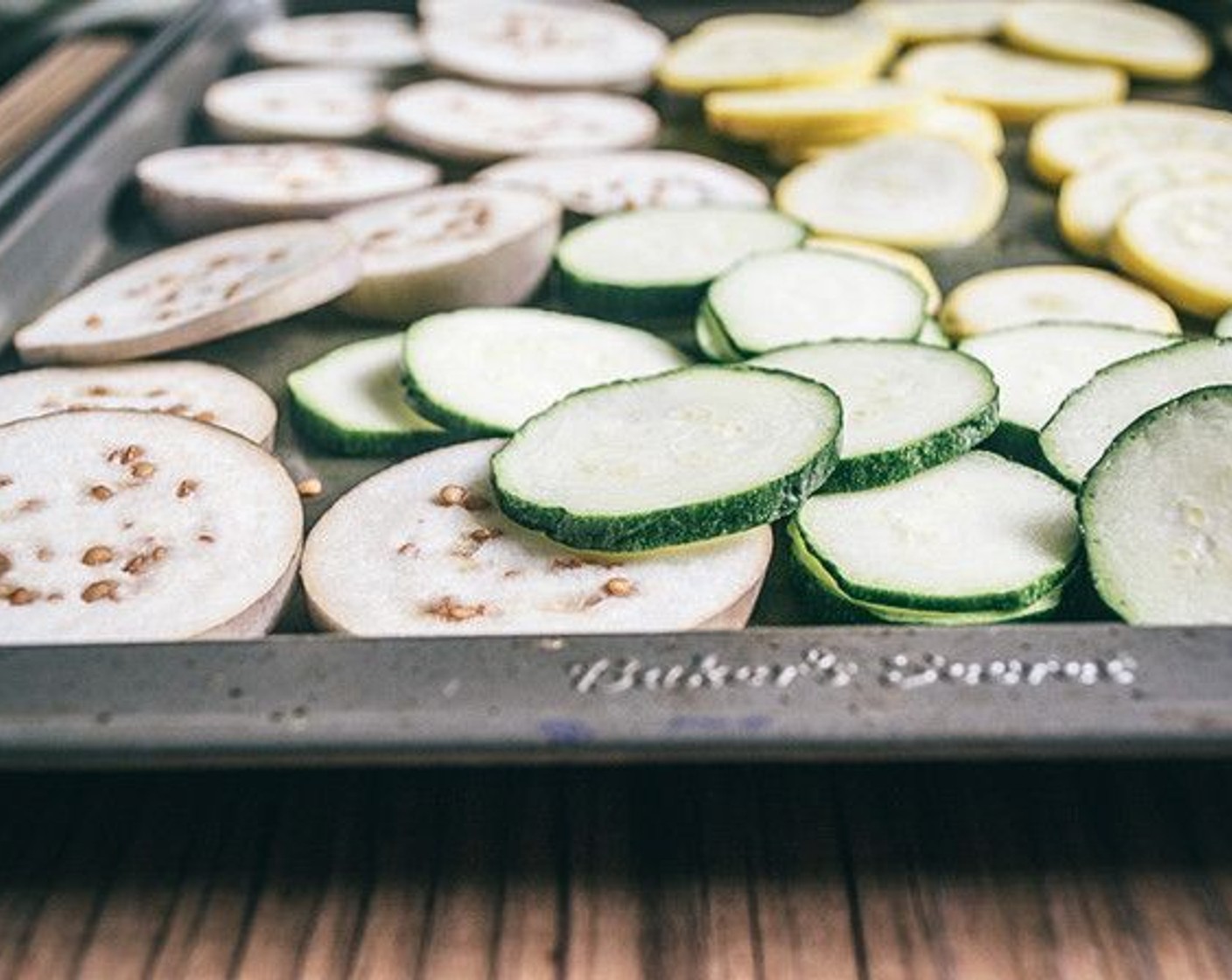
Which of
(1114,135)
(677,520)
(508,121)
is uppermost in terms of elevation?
(677,520)

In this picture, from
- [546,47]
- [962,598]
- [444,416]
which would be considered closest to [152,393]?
[444,416]

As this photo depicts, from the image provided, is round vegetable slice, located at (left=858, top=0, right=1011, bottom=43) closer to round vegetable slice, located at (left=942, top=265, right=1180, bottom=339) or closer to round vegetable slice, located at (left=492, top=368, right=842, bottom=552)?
round vegetable slice, located at (left=942, top=265, right=1180, bottom=339)

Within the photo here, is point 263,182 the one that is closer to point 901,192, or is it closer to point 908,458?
point 901,192

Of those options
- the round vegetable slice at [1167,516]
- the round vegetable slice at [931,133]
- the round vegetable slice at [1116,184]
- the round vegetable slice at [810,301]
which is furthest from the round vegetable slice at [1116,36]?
the round vegetable slice at [1167,516]

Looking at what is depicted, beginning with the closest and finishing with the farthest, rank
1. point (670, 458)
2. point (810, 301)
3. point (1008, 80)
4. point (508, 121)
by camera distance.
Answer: point (670, 458)
point (810, 301)
point (508, 121)
point (1008, 80)

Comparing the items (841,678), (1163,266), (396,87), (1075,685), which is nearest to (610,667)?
(841,678)

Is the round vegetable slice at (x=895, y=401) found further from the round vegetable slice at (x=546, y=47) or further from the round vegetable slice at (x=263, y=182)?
the round vegetable slice at (x=546, y=47)

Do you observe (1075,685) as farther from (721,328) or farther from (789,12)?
(789,12)
